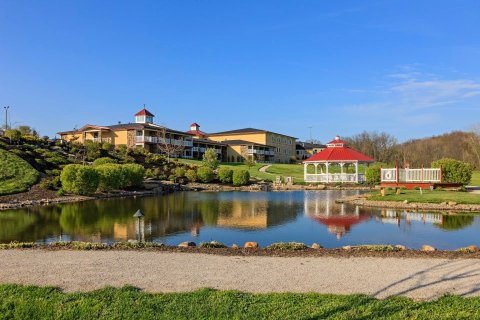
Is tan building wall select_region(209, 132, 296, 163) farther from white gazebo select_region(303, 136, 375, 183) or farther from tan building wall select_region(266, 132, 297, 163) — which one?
white gazebo select_region(303, 136, 375, 183)

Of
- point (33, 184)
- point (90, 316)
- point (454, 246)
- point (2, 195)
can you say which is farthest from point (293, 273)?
point (33, 184)

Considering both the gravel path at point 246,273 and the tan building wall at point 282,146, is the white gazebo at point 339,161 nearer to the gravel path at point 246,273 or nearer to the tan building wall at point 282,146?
the gravel path at point 246,273

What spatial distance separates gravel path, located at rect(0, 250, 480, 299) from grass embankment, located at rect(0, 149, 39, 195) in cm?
1833

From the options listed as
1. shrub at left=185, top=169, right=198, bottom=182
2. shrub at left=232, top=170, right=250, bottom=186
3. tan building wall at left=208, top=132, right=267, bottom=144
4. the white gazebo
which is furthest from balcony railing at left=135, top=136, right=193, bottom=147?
tan building wall at left=208, top=132, right=267, bottom=144

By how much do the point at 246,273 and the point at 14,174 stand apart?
26.2 metres

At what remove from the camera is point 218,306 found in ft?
18.5

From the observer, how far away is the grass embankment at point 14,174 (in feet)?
83.9

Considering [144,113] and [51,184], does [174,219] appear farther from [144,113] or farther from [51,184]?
[144,113]

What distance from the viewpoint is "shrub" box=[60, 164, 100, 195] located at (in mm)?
26250

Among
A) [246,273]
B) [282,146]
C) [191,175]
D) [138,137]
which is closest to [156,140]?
[138,137]

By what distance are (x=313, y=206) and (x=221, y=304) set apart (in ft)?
58.3

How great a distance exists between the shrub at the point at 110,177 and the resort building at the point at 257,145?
39.0 metres

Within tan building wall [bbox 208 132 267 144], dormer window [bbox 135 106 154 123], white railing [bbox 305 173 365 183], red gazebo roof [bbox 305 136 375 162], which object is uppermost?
dormer window [bbox 135 106 154 123]

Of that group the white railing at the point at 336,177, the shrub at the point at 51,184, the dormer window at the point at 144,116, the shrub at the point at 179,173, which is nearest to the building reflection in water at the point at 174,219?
the shrub at the point at 51,184
